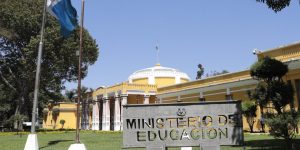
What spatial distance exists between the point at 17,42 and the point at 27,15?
3659 mm

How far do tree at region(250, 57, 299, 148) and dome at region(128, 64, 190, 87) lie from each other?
2967 cm

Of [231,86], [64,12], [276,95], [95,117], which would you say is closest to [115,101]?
[95,117]

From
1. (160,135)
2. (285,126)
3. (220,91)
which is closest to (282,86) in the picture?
(285,126)

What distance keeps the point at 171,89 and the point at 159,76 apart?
668 cm

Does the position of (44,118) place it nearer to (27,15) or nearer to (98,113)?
(98,113)

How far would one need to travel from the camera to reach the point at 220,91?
29266 millimetres

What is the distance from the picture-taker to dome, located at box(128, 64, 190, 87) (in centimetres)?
4291

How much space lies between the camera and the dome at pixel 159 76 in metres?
42.9

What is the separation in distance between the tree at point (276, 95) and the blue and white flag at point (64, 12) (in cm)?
835

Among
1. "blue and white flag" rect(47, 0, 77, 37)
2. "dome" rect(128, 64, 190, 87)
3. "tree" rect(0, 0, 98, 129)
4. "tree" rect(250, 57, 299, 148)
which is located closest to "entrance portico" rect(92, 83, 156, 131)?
"dome" rect(128, 64, 190, 87)

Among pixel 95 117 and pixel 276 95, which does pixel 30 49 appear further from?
pixel 276 95

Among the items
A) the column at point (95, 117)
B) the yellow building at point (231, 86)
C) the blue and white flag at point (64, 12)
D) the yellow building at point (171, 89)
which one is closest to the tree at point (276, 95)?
the yellow building at point (231, 86)

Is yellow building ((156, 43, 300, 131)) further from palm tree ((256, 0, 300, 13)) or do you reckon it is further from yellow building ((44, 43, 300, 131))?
palm tree ((256, 0, 300, 13))

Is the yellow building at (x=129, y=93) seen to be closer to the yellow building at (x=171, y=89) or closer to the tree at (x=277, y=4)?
the yellow building at (x=171, y=89)
